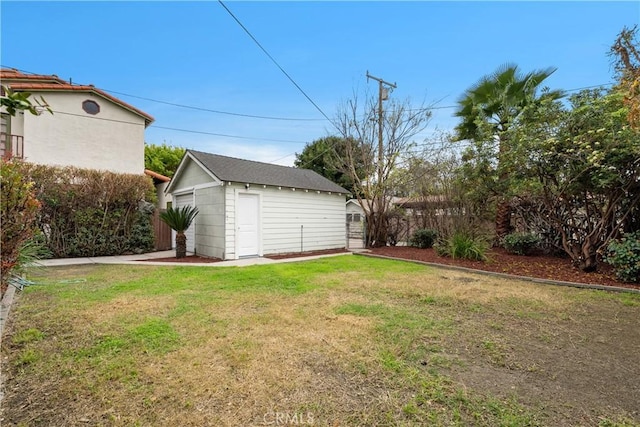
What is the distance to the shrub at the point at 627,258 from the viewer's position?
6.22m

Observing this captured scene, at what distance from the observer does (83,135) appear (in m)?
14.2

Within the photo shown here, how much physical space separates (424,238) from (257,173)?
669cm

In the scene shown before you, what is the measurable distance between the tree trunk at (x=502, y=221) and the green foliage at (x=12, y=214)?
12.3 m

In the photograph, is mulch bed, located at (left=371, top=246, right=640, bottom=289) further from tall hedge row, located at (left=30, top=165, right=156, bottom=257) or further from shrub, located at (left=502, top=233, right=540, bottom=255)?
tall hedge row, located at (left=30, top=165, right=156, bottom=257)

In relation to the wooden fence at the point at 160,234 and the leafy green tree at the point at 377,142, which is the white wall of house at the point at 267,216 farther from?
the leafy green tree at the point at 377,142

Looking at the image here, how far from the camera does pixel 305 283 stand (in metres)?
6.32

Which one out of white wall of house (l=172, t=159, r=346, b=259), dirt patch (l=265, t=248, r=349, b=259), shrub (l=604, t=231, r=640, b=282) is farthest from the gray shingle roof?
shrub (l=604, t=231, r=640, b=282)

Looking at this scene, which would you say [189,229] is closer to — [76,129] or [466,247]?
[76,129]

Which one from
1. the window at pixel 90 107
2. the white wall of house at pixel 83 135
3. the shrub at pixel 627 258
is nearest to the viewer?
the shrub at pixel 627 258

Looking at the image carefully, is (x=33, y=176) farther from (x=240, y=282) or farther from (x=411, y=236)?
(x=411, y=236)

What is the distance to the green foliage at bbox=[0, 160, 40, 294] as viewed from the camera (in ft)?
12.2

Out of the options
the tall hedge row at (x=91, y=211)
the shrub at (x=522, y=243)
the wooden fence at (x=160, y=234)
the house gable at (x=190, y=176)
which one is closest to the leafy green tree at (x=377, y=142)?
the shrub at (x=522, y=243)

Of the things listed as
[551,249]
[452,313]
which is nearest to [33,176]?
[452,313]

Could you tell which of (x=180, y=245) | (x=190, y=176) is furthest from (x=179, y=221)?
(x=190, y=176)
